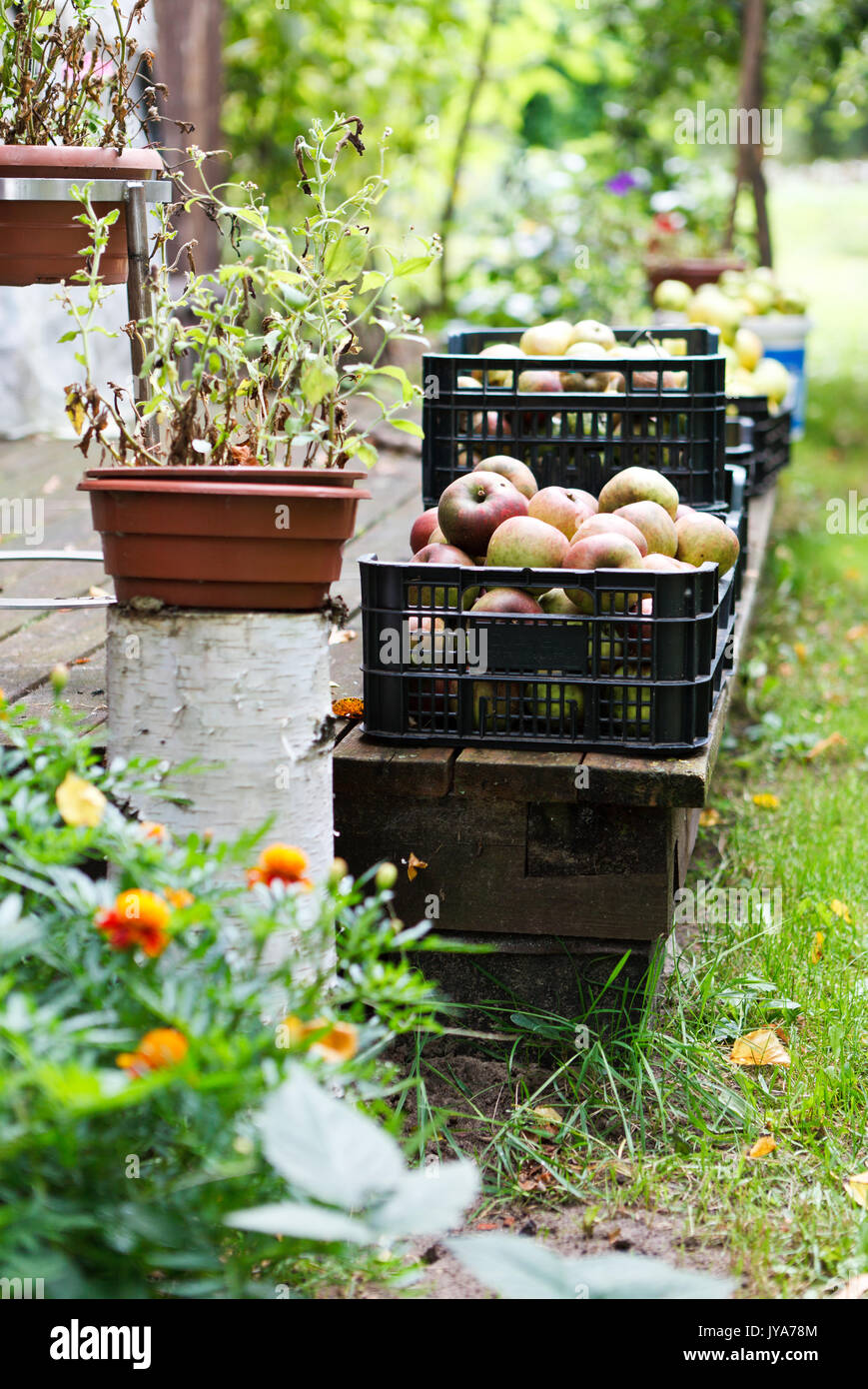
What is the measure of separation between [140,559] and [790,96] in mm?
10331

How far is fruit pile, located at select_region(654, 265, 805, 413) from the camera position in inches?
199

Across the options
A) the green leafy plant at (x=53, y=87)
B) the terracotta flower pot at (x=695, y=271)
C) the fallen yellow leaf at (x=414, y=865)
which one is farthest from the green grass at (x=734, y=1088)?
the terracotta flower pot at (x=695, y=271)

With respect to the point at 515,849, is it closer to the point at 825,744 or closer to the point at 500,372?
the point at 500,372

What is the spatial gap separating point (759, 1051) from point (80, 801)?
1.28m

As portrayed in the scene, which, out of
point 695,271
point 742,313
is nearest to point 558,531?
point 742,313

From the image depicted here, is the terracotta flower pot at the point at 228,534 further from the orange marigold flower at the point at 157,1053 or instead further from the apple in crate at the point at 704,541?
the apple in crate at the point at 704,541

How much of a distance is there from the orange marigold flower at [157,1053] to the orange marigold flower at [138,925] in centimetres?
11

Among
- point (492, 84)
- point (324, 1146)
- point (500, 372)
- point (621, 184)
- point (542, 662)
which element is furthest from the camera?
point (492, 84)

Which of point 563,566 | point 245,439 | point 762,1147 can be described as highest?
point 245,439

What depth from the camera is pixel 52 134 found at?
2510mm

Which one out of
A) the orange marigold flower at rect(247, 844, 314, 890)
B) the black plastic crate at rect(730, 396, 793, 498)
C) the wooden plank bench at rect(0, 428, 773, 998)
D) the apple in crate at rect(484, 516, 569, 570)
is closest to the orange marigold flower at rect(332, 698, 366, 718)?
the wooden plank bench at rect(0, 428, 773, 998)

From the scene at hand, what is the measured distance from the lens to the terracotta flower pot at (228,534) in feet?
6.05

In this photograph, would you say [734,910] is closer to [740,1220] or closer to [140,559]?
[740,1220]

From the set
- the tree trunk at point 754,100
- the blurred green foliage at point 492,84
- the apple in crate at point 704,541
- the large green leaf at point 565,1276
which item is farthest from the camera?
the blurred green foliage at point 492,84
